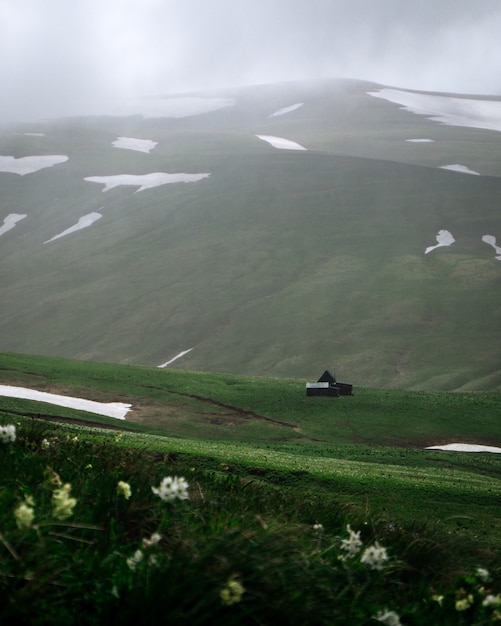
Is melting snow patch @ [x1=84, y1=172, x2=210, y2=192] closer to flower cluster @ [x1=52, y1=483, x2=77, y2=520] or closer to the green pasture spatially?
the green pasture

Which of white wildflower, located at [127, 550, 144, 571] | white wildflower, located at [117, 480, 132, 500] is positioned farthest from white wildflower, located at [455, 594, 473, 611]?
white wildflower, located at [117, 480, 132, 500]

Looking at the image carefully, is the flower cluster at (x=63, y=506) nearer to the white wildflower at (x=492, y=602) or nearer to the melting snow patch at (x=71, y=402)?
the white wildflower at (x=492, y=602)

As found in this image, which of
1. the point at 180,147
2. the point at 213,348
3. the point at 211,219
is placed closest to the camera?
the point at 213,348

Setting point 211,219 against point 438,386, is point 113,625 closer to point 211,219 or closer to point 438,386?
point 438,386

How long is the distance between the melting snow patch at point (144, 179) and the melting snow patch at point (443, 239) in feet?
171

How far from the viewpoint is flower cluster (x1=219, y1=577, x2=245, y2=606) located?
6316 mm

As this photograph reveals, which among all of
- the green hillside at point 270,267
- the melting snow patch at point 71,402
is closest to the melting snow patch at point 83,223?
the green hillside at point 270,267

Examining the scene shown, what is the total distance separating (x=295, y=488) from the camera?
2486 cm

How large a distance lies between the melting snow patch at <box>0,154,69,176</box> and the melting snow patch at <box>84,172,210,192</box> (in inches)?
638

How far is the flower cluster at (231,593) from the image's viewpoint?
6316 millimetres

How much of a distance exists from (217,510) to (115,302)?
119952 millimetres

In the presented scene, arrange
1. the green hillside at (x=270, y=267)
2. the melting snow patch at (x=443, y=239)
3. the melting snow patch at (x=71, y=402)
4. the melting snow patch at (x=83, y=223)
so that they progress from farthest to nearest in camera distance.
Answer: the melting snow patch at (x=83, y=223) → the melting snow patch at (x=443, y=239) → the green hillside at (x=270, y=267) → the melting snow patch at (x=71, y=402)

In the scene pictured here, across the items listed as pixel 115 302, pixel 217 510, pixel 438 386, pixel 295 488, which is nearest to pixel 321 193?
pixel 115 302

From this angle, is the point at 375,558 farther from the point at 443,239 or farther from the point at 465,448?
the point at 443,239
